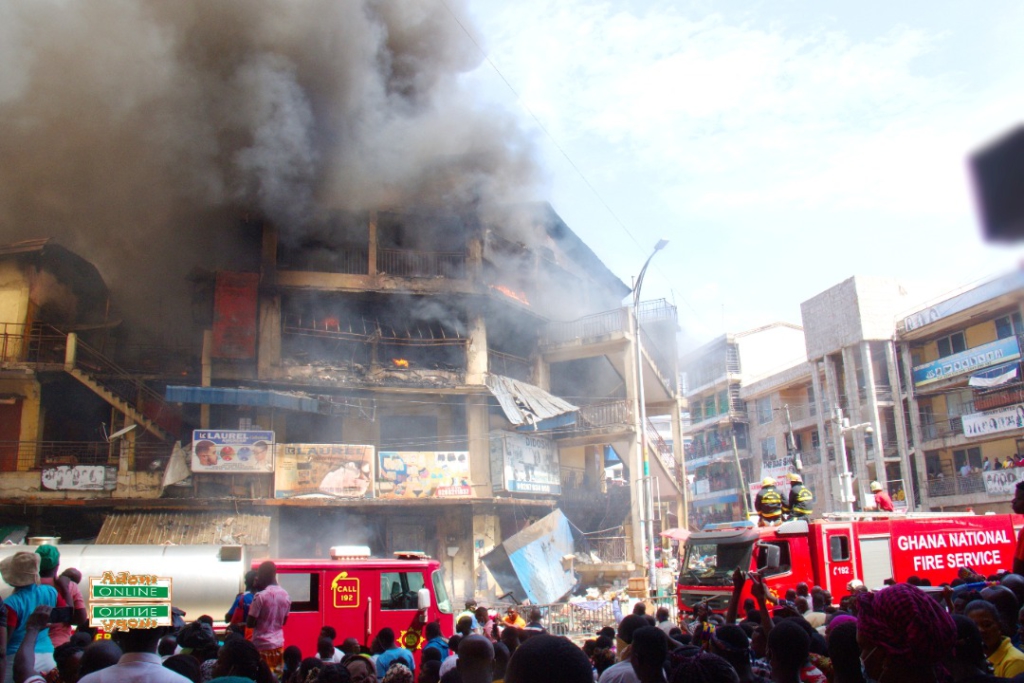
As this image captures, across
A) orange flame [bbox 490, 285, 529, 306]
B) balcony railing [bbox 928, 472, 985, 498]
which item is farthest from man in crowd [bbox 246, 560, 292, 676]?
balcony railing [bbox 928, 472, 985, 498]

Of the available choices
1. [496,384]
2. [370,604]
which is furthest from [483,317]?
[370,604]

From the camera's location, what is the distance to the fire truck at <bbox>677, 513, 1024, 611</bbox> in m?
11.6

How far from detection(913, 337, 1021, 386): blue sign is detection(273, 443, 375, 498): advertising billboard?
2045cm

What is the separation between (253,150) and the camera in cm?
2002

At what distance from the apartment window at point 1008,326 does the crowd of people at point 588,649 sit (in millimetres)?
23530

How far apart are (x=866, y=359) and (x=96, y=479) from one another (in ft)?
84.9

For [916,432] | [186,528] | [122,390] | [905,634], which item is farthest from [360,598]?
[916,432]

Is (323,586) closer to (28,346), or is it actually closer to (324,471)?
(324,471)

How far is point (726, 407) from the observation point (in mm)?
42781

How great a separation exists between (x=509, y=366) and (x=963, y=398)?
16684 millimetres

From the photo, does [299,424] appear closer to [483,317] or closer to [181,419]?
[181,419]

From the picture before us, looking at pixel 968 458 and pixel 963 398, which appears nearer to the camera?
pixel 968 458

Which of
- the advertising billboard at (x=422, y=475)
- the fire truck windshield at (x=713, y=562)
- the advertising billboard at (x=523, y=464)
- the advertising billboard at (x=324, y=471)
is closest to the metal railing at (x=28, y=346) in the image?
the advertising billboard at (x=324, y=471)

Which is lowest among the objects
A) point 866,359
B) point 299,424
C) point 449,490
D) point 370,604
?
point 370,604
